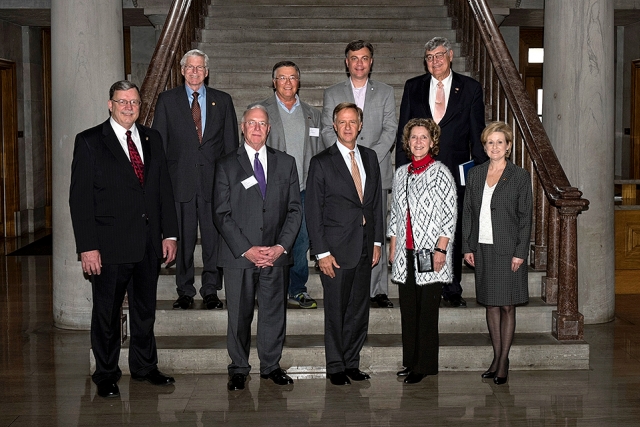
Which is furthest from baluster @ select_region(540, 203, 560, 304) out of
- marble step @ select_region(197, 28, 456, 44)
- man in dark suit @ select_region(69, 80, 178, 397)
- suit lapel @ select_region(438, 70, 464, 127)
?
marble step @ select_region(197, 28, 456, 44)

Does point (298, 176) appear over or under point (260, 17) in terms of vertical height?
under

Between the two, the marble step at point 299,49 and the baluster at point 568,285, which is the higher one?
the marble step at point 299,49

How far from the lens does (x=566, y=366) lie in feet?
18.0

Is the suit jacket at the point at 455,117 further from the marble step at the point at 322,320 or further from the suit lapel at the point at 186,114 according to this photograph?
the suit lapel at the point at 186,114

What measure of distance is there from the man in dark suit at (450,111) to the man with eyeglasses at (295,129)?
0.56 m

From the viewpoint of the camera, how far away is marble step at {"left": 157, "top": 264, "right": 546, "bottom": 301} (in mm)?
5945

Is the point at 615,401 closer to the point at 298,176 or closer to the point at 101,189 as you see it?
the point at 298,176

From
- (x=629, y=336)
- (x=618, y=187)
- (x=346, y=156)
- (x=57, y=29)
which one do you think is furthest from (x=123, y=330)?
(x=618, y=187)

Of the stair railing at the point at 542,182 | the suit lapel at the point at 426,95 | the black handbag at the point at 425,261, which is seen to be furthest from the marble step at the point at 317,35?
the black handbag at the point at 425,261

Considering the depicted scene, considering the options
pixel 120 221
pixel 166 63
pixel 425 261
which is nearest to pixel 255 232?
pixel 120 221

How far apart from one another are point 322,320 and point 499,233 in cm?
128

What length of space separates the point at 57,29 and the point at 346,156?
2897 millimetres

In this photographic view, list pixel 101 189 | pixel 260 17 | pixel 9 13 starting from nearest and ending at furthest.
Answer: pixel 101 189 → pixel 260 17 → pixel 9 13

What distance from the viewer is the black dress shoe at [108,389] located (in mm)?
4969
